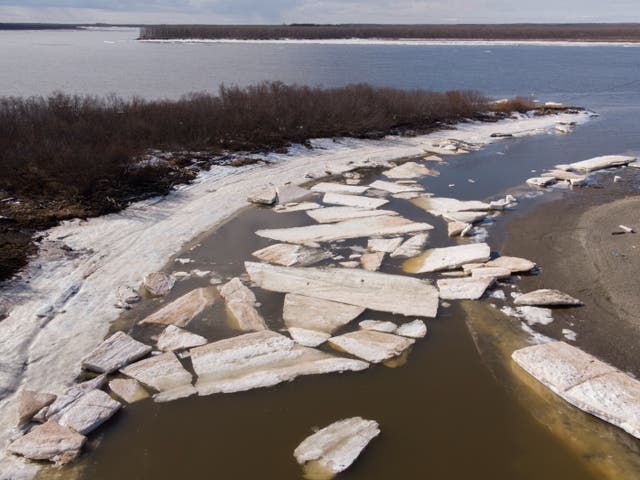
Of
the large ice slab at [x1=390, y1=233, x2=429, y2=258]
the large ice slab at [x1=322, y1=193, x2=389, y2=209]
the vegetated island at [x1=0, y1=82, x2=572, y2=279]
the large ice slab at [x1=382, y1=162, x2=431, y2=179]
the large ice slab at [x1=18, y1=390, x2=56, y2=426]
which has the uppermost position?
the vegetated island at [x1=0, y1=82, x2=572, y2=279]

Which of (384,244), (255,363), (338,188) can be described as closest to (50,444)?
(255,363)

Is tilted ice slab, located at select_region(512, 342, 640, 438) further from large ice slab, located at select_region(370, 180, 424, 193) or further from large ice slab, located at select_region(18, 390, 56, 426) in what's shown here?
large ice slab, located at select_region(370, 180, 424, 193)

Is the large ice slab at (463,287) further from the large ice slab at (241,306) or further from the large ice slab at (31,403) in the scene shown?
the large ice slab at (31,403)

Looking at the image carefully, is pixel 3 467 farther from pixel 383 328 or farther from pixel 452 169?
pixel 452 169

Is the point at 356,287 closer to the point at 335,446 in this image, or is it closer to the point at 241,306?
the point at 241,306

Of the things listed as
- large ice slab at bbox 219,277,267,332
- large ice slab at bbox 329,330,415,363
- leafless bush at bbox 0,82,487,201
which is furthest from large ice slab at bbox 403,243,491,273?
leafless bush at bbox 0,82,487,201

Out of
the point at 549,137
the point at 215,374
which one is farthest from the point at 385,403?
the point at 549,137
